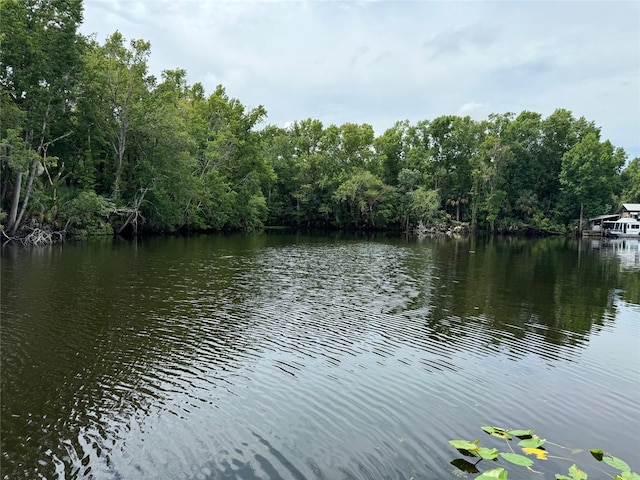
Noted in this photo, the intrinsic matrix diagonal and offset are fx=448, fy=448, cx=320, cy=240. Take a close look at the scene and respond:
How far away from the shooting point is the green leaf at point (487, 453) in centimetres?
619

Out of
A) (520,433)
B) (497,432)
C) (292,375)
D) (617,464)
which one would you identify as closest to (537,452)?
(520,433)

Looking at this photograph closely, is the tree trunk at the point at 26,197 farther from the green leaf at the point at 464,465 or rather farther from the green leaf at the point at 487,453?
the green leaf at the point at 487,453

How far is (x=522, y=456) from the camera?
6.05 m

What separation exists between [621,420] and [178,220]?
44503 mm

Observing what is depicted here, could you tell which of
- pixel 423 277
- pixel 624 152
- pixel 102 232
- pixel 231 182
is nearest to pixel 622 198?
pixel 624 152

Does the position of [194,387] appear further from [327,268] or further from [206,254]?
[206,254]

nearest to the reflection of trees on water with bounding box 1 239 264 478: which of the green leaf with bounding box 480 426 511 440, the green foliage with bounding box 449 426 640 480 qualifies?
the green foliage with bounding box 449 426 640 480

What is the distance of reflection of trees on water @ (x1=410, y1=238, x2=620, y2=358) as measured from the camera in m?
13.9

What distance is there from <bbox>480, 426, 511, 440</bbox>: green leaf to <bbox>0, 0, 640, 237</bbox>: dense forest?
28738mm

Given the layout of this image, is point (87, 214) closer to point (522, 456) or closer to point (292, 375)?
point (292, 375)

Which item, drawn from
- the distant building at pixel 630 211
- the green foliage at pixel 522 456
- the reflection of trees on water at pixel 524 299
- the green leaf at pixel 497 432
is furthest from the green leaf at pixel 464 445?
the distant building at pixel 630 211

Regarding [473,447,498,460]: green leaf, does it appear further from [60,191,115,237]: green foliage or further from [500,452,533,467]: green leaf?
[60,191,115,237]: green foliage

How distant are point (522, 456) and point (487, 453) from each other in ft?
1.49

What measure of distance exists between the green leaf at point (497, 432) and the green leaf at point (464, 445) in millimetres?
422
